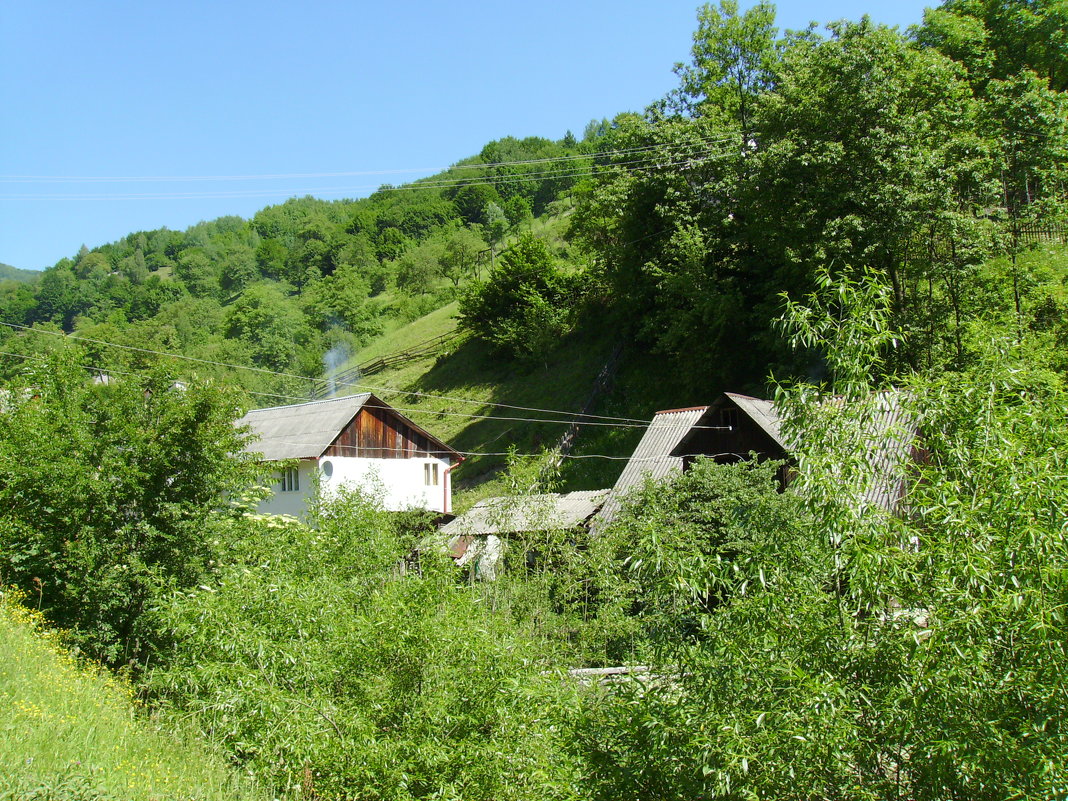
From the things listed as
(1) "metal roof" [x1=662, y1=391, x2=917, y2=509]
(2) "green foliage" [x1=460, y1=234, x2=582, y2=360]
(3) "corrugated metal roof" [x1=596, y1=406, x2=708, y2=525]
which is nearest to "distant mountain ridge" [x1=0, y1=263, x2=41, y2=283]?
(2) "green foliage" [x1=460, y1=234, x2=582, y2=360]

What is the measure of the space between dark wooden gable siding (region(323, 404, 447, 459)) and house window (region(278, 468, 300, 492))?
139 centimetres

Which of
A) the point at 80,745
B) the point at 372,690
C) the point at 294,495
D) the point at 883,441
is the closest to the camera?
the point at 883,441

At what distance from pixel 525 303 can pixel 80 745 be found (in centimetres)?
3947

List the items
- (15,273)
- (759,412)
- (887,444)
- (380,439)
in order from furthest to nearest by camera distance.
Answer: (15,273) < (380,439) < (759,412) < (887,444)

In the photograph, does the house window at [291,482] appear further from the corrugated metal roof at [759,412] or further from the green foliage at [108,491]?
the corrugated metal roof at [759,412]

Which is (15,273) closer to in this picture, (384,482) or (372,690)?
(384,482)

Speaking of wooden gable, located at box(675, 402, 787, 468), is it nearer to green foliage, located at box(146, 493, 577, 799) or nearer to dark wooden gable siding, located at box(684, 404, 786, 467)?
dark wooden gable siding, located at box(684, 404, 786, 467)

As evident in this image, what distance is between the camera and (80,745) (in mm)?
7164

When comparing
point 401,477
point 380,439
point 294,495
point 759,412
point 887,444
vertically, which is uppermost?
point 887,444

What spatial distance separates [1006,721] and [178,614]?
952cm

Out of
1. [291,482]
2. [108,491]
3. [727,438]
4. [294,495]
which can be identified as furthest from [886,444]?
[291,482]

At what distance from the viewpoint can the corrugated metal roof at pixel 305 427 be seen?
29570mm

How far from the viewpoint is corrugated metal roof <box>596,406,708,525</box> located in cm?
2303

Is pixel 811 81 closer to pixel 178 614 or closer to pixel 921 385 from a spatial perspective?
pixel 921 385
